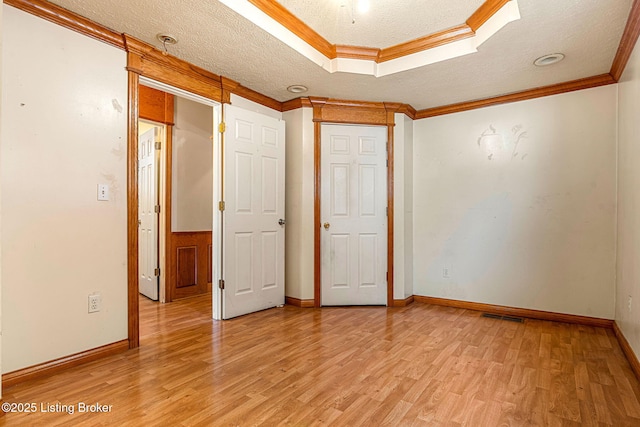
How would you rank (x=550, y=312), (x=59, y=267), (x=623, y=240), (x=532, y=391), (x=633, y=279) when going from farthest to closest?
(x=550, y=312)
(x=623, y=240)
(x=633, y=279)
(x=59, y=267)
(x=532, y=391)

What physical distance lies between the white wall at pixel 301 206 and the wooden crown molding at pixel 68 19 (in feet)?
6.07

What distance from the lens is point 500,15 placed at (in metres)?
2.27

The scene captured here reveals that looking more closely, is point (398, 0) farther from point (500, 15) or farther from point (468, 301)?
point (468, 301)

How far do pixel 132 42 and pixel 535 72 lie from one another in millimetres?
3294

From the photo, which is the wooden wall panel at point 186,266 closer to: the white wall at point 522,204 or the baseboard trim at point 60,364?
the baseboard trim at point 60,364

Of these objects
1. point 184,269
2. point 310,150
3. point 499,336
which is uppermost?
point 310,150

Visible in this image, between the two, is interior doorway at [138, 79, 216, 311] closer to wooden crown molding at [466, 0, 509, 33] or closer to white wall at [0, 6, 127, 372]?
white wall at [0, 6, 127, 372]

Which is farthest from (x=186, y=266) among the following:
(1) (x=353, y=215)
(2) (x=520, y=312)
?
(2) (x=520, y=312)

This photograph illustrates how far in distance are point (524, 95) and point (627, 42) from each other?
1.07 m

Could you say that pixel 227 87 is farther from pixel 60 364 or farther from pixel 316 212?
pixel 60 364

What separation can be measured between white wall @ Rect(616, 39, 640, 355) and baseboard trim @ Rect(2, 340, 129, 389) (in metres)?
3.46

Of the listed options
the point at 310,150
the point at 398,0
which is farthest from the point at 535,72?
the point at 310,150

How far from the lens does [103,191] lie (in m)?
2.38

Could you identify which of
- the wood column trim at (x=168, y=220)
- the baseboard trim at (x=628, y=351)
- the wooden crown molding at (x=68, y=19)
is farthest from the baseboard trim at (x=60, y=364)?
the baseboard trim at (x=628, y=351)
